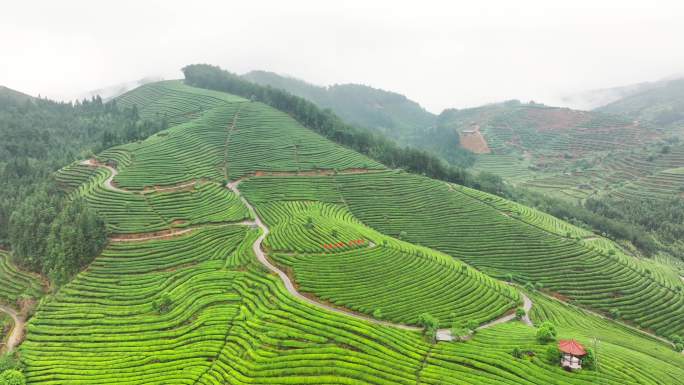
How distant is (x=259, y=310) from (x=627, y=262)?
72912 mm

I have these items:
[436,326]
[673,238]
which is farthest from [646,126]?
[436,326]

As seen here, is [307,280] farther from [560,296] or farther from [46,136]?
[46,136]

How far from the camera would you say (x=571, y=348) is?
116 feet

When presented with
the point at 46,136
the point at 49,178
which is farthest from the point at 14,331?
the point at 46,136

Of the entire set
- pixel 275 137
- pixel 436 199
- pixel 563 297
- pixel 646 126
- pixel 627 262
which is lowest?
pixel 563 297

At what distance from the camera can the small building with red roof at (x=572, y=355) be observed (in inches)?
1375

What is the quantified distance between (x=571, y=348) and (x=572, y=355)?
0.62 metres

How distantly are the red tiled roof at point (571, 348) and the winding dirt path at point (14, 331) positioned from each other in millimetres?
63490

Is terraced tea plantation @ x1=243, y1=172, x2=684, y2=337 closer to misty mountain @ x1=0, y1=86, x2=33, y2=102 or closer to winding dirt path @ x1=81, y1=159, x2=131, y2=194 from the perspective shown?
winding dirt path @ x1=81, y1=159, x2=131, y2=194

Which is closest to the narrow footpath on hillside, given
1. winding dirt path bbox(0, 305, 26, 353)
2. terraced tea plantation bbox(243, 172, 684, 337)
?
terraced tea plantation bbox(243, 172, 684, 337)

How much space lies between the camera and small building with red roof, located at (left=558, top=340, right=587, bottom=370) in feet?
115

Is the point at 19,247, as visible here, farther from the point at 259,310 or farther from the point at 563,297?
the point at 563,297

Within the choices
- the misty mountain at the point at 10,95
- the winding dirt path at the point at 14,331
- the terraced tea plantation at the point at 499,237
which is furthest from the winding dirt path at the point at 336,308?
the misty mountain at the point at 10,95

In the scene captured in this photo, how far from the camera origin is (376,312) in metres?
45.5
